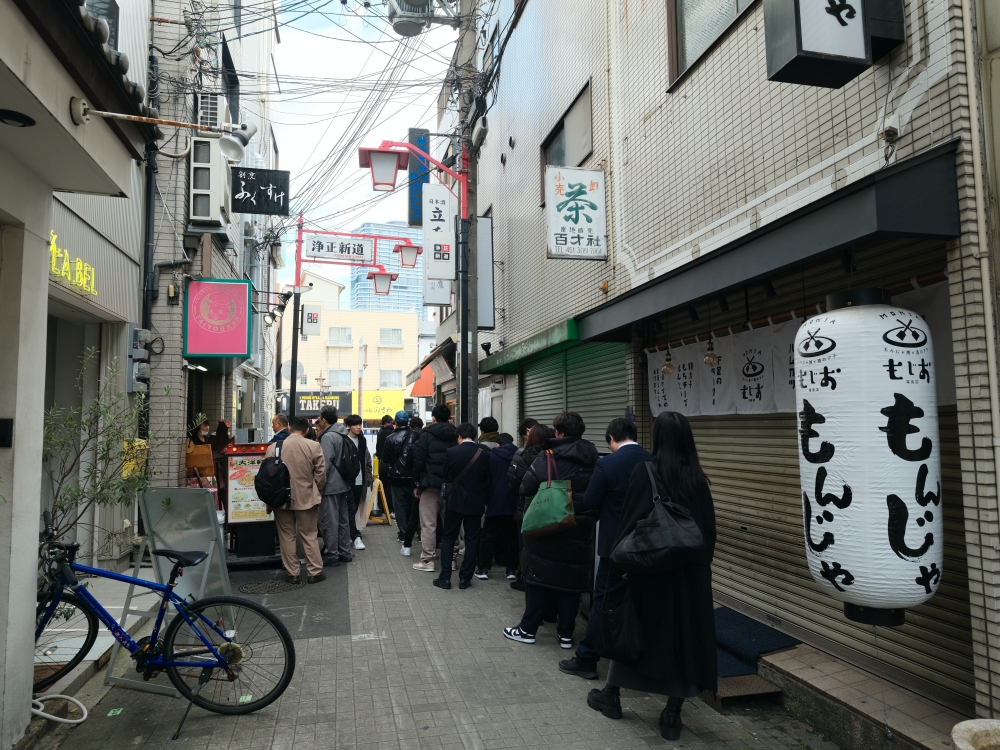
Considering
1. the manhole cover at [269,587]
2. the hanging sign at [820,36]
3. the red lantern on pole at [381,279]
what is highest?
the red lantern on pole at [381,279]

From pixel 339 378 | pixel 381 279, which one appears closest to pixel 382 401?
pixel 339 378

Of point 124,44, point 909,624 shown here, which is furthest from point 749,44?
point 124,44

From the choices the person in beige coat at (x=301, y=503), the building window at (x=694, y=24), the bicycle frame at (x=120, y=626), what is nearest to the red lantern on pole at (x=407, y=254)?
the person in beige coat at (x=301, y=503)

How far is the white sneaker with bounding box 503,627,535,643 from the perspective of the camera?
20.2 ft

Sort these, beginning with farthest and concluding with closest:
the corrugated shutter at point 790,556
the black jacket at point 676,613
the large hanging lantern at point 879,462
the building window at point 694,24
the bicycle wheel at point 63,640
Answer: the building window at point 694,24 < the bicycle wheel at point 63,640 < the black jacket at point 676,613 < the corrugated shutter at point 790,556 < the large hanging lantern at point 879,462

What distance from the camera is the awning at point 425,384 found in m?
23.8

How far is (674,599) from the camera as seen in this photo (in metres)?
4.30

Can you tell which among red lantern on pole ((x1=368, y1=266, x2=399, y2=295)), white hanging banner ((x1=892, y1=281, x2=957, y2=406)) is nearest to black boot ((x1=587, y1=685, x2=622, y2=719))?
white hanging banner ((x1=892, y1=281, x2=957, y2=406))

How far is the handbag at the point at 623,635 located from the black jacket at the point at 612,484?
2.50 ft

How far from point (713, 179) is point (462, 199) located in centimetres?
646

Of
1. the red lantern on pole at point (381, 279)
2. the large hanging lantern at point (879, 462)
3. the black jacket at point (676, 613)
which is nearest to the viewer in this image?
the large hanging lantern at point (879, 462)

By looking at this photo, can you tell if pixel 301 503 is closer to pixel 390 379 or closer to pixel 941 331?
pixel 941 331

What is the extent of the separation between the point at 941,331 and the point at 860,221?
1.01 meters

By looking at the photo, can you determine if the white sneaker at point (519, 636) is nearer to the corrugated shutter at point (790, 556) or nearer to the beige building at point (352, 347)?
the corrugated shutter at point (790, 556)
